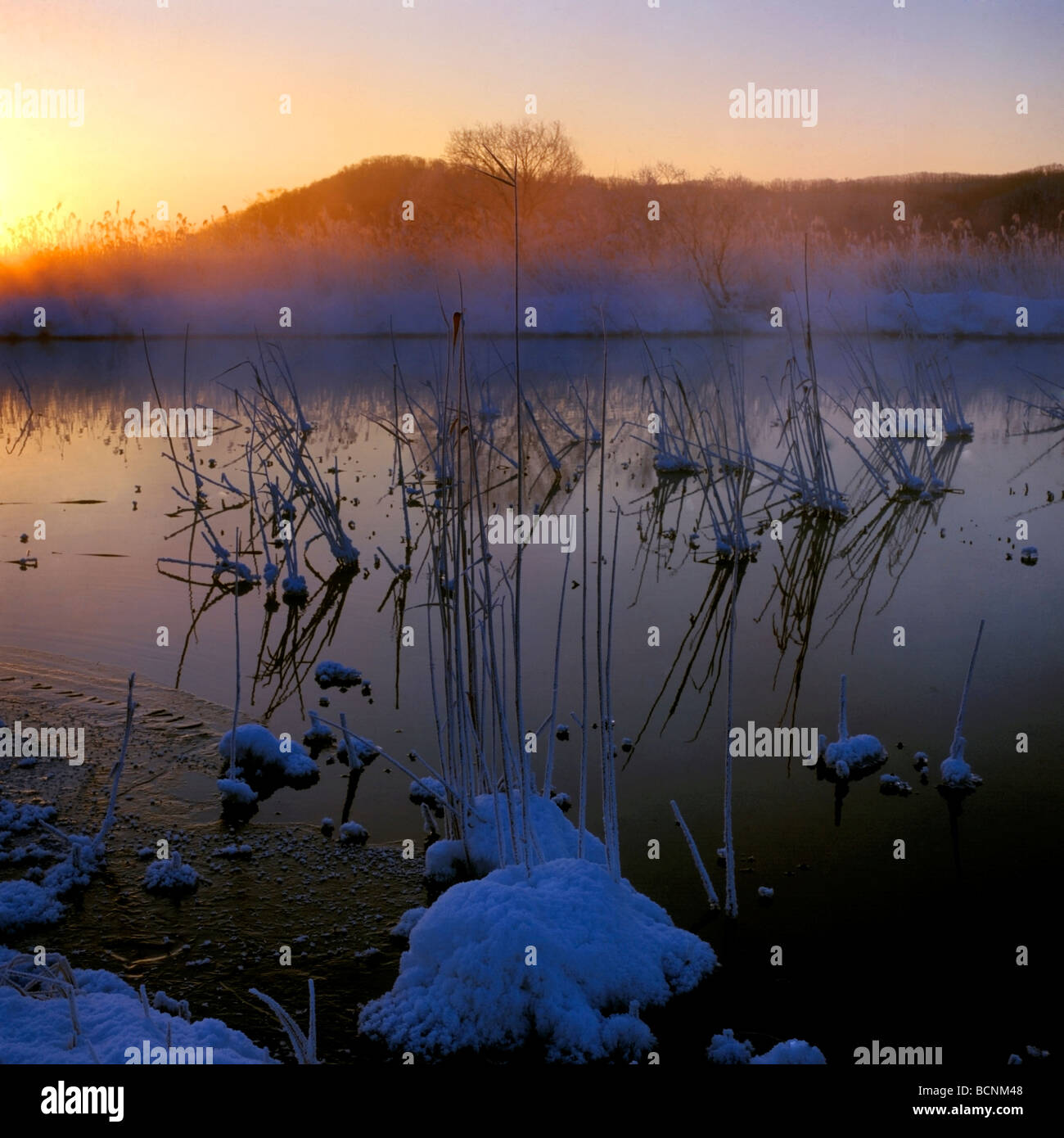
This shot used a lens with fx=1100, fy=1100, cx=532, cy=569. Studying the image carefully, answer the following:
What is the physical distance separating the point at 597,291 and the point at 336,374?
785 cm

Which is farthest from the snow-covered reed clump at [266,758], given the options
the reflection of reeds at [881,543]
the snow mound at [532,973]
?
the reflection of reeds at [881,543]

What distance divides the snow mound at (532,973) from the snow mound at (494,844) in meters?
0.27

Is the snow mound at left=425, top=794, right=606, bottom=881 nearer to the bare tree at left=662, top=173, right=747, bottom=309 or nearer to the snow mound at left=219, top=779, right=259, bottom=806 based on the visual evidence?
the snow mound at left=219, top=779, right=259, bottom=806

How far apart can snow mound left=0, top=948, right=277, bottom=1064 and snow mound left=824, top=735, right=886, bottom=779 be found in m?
1.99

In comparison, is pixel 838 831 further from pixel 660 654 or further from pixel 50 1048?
pixel 50 1048

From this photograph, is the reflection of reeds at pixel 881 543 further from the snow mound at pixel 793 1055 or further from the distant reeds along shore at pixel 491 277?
the distant reeds along shore at pixel 491 277

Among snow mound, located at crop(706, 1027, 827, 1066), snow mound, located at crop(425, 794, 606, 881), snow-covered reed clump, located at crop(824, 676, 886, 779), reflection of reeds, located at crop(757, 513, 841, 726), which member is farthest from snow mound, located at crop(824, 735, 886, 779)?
snow mound, located at crop(706, 1027, 827, 1066)

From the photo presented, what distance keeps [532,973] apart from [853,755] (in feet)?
5.34

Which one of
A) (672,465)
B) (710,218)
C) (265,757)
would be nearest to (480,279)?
(710,218)

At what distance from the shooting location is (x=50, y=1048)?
190 centimetres

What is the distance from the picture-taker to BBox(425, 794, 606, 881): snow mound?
2682 mm

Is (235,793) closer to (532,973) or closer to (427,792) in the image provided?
(427,792)

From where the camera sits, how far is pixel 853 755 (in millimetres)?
3434
